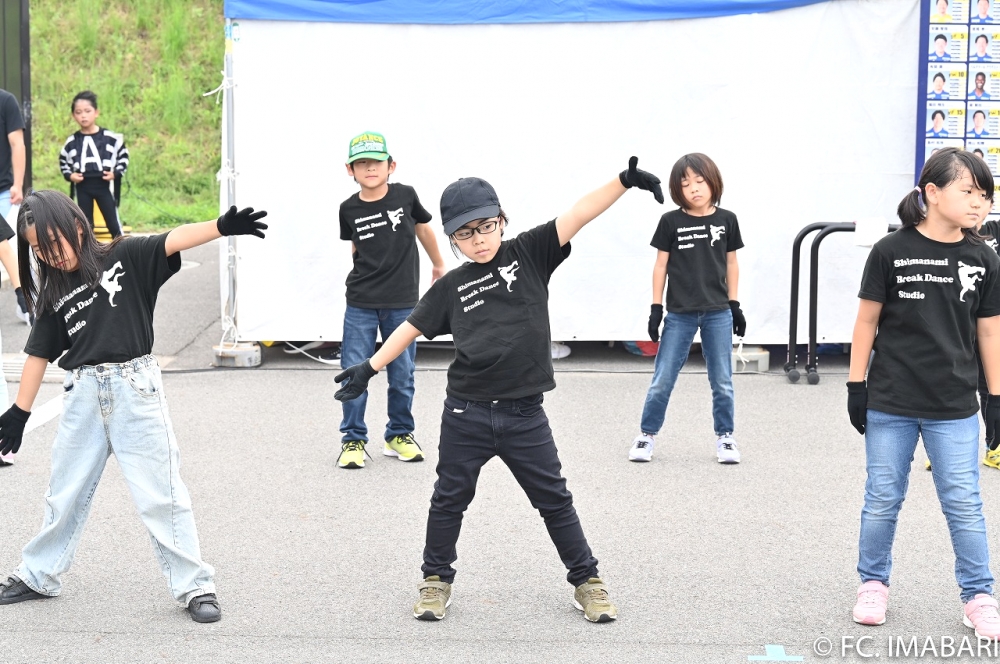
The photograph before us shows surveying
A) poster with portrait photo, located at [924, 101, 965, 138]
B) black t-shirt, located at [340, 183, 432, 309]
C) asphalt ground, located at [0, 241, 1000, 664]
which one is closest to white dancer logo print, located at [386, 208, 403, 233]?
black t-shirt, located at [340, 183, 432, 309]

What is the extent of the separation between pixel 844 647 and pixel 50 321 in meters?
3.15

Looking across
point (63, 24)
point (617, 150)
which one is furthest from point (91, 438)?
point (63, 24)

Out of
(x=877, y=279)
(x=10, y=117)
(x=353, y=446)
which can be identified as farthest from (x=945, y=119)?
(x=10, y=117)

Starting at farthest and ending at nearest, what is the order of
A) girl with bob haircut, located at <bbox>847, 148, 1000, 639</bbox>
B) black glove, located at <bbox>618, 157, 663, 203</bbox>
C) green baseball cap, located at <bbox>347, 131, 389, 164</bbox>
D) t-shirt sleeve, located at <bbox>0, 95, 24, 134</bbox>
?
t-shirt sleeve, located at <bbox>0, 95, 24, 134</bbox> → green baseball cap, located at <bbox>347, 131, 389, 164</bbox> → girl with bob haircut, located at <bbox>847, 148, 1000, 639</bbox> → black glove, located at <bbox>618, 157, 663, 203</bbox>

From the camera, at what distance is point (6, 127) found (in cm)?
1016

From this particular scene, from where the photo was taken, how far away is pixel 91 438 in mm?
4672

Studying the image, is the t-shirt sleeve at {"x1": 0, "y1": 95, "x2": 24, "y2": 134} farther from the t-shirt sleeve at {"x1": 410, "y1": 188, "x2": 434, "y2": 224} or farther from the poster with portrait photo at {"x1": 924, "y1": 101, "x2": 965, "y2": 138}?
the poster with portrait photo at {"x1": 924, "y1": 101, "x2": 965, "y2": 138}

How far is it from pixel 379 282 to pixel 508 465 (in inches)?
100

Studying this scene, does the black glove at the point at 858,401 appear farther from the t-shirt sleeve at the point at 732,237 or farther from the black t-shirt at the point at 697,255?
the t-shirt sleeve at the point at 732,237

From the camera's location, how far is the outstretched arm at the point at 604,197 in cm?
428

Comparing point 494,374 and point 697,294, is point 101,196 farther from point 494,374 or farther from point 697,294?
point 494,374

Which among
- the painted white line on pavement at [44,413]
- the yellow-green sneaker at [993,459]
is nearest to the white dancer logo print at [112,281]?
the painted white line on pavement at [44,413]

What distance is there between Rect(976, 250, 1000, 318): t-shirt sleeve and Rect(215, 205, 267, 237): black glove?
8.44ft

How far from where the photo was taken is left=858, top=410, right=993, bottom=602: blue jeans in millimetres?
4418
